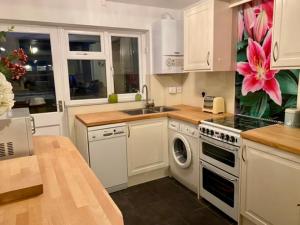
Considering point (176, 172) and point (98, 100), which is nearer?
point (176, 172)

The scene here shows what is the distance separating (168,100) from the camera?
362cm

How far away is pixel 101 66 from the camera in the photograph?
320 centimetres

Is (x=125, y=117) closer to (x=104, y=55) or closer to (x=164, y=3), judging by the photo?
(x=104, y=55)

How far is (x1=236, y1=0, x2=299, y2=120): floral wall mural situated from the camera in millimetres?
2117

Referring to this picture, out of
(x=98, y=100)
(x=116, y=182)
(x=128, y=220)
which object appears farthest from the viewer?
(x=98, y=100)

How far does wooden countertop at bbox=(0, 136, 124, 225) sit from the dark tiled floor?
130cm

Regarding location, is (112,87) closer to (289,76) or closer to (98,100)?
(98,100)

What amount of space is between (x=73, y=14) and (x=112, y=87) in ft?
3.52

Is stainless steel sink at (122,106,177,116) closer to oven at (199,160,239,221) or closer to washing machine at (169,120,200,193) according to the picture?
washing machine at (169,120,200,193)

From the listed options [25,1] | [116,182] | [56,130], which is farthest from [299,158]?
[25,1]

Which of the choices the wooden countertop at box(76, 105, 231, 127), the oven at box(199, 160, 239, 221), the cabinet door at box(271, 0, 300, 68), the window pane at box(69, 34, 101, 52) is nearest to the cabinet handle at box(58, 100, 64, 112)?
the wooden countertop at box(76, 105, 231, 127)

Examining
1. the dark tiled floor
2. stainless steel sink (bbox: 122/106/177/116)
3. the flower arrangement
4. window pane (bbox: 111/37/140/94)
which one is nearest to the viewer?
the flower arrangement

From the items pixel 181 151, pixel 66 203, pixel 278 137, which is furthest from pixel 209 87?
Answer: pixel 66 203

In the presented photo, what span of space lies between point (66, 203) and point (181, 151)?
213 cm
